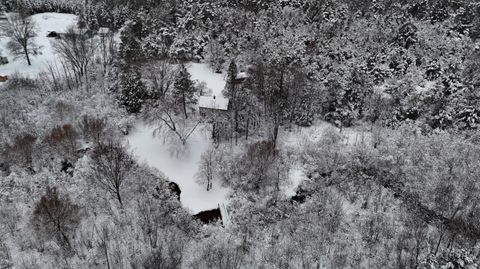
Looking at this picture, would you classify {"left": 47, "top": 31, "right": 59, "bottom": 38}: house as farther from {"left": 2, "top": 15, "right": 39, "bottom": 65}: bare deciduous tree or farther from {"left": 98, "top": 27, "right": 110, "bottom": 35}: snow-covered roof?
{"left": 98, "top": 27, "right": 110, "bottom": 35}: snow-covered roof

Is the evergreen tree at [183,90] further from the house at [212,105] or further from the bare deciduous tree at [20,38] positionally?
the bare deciduous tree at [20,38]

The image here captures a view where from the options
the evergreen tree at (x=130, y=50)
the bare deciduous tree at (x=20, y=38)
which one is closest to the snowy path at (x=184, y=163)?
the evergreen tree at (x=130, y=50)

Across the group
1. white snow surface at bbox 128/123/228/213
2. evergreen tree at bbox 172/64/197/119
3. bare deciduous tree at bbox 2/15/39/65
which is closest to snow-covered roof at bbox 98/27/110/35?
bare deciduous tree at bbox 2/15/39/65

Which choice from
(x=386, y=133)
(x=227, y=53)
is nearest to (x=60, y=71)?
(x=227, y=53)

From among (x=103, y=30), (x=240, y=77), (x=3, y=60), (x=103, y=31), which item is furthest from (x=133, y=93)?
(x=3, y=60)

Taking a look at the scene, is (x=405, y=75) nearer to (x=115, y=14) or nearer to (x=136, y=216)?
(x=136, y=216)
